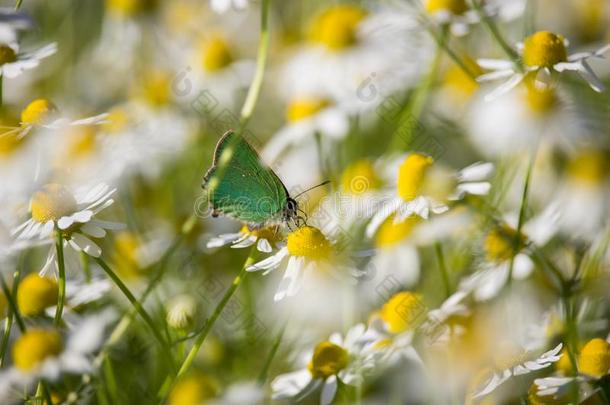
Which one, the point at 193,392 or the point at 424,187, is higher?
the point at 424,187

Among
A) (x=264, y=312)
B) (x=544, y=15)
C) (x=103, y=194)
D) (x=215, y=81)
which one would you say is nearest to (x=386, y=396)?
(x=264, y=312)

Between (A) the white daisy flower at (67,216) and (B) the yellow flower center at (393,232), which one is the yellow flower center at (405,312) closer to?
(B) the yellow flower center at (393,232)

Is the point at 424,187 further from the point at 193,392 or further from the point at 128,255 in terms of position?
the point at 128,255

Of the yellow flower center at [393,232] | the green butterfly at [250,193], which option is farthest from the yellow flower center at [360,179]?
the green butterfly at [250,193]

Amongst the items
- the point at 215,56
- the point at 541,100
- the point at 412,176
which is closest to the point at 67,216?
the point at 412,176

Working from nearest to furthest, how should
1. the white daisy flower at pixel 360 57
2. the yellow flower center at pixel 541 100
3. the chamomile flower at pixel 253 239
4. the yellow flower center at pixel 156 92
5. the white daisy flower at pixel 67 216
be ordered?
the white daisy flower at pixel 67 216, the chamomile flower at pixel 253 239, the yellow flower center at pixel 541 100, the white daisy flower at pixel 360 57, the yellow flower center at pixel 156 92

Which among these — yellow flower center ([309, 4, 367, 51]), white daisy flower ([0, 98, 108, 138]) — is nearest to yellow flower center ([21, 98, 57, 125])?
A: white daisy flower ([0, 98, 108, 138])
